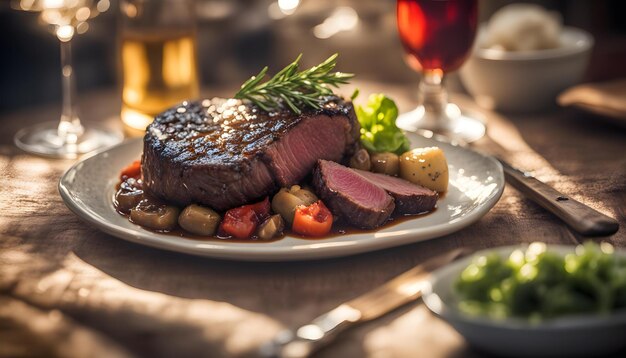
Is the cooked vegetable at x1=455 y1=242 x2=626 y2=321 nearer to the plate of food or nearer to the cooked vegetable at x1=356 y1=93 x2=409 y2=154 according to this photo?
the plate of food

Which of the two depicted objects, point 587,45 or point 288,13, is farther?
point 288,13

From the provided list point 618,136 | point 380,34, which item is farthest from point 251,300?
point 380,34

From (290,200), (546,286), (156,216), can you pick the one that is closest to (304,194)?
(290,200)

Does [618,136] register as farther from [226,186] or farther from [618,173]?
[226,186]

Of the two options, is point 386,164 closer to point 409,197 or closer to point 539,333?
point 409,197

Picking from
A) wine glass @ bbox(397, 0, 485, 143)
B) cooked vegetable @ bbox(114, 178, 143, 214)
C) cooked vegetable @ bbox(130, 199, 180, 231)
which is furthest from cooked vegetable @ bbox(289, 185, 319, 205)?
wine glass @ bbox(397, 0, 485, 143)
